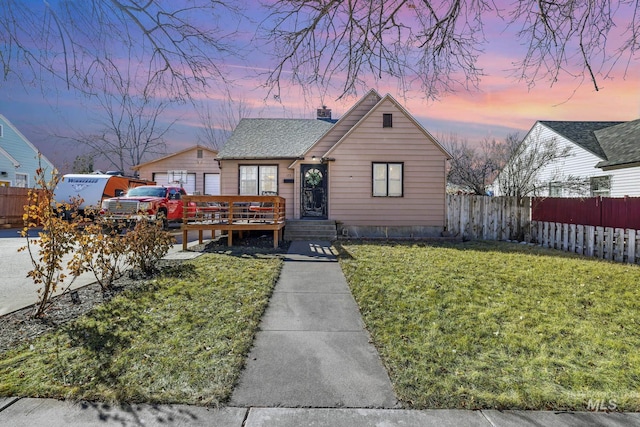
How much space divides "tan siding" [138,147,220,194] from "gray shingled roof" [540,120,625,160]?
69.7ft

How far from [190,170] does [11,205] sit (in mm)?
9385

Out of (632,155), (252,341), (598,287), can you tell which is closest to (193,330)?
(252,341)

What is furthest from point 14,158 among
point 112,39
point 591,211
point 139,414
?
point 591,211

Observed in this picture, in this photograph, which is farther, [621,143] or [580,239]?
[621,143]

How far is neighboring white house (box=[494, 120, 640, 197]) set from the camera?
49.2 ft

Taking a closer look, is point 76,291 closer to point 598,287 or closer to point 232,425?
point 232,425

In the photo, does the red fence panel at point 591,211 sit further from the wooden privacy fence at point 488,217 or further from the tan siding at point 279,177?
the tan siding at point 279,177

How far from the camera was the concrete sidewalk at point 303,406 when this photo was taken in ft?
8.01

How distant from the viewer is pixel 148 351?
3414 millimetres

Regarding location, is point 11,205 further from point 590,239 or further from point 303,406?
point 590,239

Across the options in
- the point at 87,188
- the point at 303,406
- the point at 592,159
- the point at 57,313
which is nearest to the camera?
the point at 303,406

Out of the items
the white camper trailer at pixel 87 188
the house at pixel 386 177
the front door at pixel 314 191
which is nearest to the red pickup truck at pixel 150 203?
the white camper trailer at pixel 87 188

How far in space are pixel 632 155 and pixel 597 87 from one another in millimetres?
14998

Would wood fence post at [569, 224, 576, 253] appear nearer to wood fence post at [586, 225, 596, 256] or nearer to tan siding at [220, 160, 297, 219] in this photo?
wood fence post at [586, 225, 596, 256]
